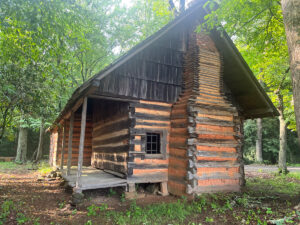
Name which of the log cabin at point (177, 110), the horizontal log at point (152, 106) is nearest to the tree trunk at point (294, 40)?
the log cabin at point (177, 110)

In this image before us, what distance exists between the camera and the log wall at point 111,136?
933 centimetres

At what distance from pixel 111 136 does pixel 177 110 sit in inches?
138

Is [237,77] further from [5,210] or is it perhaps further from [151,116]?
[5,210]

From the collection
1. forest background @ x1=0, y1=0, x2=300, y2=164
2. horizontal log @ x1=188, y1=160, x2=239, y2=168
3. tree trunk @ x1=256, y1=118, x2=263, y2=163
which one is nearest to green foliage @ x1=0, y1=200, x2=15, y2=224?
forest background @ x1=0, y1=0, x2=300, y2=164

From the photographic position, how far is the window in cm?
984

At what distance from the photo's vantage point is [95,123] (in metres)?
14.4

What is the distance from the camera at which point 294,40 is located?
5.29 meters

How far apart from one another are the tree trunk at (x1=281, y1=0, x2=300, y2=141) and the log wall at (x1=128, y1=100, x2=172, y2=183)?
5349 millimetres

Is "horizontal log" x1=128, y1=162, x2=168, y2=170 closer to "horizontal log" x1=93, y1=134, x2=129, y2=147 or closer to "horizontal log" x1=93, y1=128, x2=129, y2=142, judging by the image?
"horizontal log" x1=93, y1=134, x2=129, y2=147

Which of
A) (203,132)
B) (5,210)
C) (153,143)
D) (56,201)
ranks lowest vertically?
(56,201)

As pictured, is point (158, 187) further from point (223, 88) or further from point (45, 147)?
point (45, 147)

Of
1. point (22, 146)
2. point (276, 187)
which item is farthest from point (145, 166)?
point (22, 146)

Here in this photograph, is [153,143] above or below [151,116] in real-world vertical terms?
below

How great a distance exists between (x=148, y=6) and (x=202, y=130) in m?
20.6
